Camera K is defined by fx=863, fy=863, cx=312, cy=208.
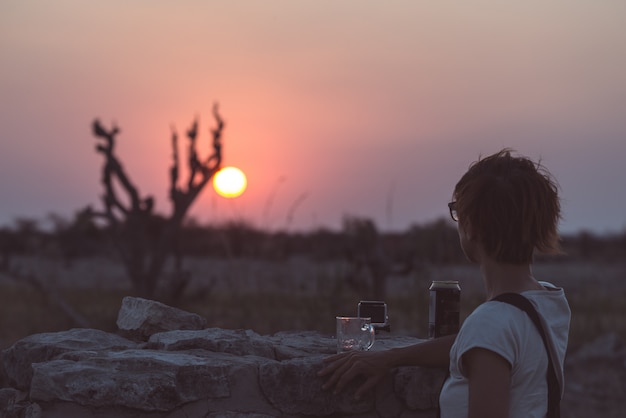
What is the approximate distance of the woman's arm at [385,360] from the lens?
3150mm

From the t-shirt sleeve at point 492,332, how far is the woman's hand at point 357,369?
77cm

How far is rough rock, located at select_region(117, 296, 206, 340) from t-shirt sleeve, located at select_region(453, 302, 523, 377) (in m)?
1.89

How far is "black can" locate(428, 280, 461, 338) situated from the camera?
3346 millimetres

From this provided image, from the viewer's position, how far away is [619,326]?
1270cm

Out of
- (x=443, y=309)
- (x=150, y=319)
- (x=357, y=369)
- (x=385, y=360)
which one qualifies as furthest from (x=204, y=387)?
A: (x=443, y=309)

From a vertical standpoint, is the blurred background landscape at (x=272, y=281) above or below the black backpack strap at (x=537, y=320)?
below

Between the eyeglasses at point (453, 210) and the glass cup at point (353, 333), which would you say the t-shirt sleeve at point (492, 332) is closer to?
the eyeglasses at point (453, 210)

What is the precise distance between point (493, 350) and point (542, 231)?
386mm

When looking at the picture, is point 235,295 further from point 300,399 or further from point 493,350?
point 493,350

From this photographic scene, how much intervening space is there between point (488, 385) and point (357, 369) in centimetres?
88

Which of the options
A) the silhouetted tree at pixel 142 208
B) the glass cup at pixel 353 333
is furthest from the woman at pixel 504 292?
the silhouetted tree at pixel 142 208

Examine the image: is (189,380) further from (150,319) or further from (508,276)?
(508,276)

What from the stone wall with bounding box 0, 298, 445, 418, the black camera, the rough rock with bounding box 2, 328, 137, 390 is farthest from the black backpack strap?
the rough rock with bounding box 2, 328, 137, 390

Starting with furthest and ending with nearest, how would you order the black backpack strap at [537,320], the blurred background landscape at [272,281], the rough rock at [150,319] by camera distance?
the blurred background landscape at [272,281] → the rough rock at [150,319] → the black backpack strap at [537,320]
